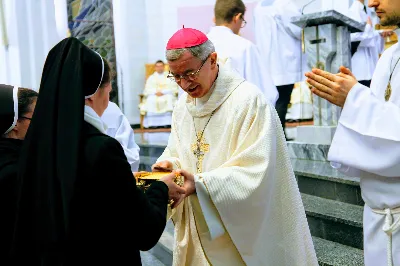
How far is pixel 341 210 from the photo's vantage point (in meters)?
3.68

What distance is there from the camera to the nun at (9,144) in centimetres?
158

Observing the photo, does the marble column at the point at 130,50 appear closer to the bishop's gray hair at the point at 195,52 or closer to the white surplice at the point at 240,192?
the white surplice at the point at 240,192

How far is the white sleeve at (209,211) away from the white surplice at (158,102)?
27.8ft

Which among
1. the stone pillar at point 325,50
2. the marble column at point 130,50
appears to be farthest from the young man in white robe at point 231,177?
the marble column at point 130,50

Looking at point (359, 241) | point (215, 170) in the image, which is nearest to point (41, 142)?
point (215, 170)

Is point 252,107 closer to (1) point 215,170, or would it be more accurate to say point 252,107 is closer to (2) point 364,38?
(1) point 215,170

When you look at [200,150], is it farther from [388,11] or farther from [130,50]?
[130,50]

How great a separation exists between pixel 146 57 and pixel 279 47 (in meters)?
6.42

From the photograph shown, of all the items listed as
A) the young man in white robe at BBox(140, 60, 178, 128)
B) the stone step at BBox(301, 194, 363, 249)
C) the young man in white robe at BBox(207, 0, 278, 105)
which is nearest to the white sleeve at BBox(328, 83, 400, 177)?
the stone step at BBox(301, 194, 363, 249)

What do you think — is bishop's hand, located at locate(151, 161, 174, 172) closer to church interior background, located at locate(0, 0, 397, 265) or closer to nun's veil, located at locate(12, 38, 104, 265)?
nun's veil, located at locate(12, 38, 104, 265)

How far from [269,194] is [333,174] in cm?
210

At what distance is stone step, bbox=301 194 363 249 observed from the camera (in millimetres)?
3396

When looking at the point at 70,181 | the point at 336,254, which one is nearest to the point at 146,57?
the point at 336,254

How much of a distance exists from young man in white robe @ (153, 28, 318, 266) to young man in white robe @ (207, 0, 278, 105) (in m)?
2.46
